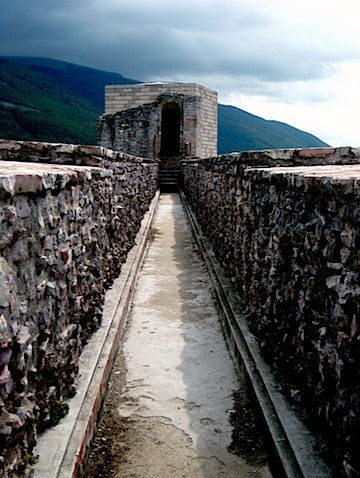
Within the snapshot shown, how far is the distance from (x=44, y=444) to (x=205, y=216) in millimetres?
7640

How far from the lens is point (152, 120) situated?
26.3 meters

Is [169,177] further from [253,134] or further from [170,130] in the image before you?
[253,134]

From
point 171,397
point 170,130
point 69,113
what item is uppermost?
point 69,113

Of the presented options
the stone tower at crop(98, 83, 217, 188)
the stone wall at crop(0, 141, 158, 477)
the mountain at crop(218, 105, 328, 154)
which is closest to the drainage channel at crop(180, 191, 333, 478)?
the stone wall at crop(0, 141, 158, 477)

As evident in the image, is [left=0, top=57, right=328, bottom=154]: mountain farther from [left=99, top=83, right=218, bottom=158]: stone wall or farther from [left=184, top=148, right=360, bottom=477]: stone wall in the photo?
[left=184, top=148, right=360, bottom=477]: stone wall

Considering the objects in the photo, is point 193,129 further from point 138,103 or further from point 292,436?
point 292,436

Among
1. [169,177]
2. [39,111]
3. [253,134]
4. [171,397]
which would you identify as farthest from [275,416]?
[253,134]

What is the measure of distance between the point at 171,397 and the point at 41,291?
1484mm

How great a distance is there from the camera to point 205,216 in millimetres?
10328

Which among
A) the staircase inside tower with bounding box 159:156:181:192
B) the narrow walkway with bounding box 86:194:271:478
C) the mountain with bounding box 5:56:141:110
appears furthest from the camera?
the mountain with bounding box 5:56:141:110

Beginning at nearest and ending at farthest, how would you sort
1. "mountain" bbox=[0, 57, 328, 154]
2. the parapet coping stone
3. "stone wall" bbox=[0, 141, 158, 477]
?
"stone wall" bbox=[0, 141, 158, 477] → the parapet coping stone → "mountain" bbox=[0, 57, 328, 154]

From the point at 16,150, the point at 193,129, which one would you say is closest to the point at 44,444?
the point at 16,150

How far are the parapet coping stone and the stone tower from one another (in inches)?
789

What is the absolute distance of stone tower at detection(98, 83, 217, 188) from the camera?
26.3 metres
